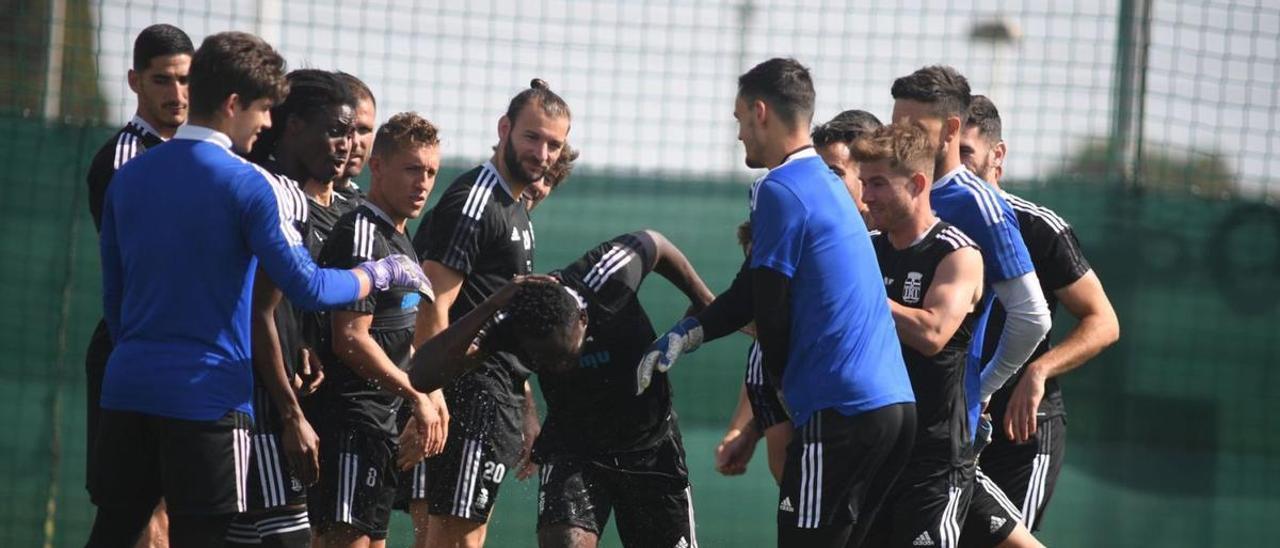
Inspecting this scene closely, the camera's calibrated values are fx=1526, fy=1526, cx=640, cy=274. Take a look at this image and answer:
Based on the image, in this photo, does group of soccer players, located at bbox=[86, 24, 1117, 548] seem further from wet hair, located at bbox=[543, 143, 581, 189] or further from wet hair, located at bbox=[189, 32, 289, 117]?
wet hair, located at bbox=[543, 143, 581, 189]

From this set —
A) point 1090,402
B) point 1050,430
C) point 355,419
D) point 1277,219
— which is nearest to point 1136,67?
point 1277,219

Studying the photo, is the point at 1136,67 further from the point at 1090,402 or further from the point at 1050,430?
the point at 1050,430

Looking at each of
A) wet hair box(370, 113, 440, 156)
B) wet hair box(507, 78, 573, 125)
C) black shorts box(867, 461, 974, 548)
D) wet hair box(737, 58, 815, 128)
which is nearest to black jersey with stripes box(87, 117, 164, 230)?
wet hair box(370, 113, 440, 156)

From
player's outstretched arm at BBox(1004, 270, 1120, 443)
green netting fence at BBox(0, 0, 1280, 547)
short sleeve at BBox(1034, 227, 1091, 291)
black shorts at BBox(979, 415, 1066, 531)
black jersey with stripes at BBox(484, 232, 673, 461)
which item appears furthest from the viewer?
green netting fence at BBox(0, 0, 1280, 547)

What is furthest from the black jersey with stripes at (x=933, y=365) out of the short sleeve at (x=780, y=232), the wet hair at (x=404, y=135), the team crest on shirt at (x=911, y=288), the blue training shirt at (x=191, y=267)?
the blue training shirt at (x=191, y=267)

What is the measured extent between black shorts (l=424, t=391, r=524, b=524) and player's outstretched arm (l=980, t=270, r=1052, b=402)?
6.48 feet

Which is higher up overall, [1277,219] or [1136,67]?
[1136,67]

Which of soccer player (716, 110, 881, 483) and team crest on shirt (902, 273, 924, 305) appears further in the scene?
soccer player (716, 110, 881, 483)

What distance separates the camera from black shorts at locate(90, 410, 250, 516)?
4516 mm

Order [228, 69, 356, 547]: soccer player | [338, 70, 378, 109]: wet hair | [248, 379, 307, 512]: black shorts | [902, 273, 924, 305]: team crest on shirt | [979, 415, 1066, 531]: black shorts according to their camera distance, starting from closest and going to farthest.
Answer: [228, 69, 356, 547]: soccer player < [248, 379, 307, 512]: black shorts < [902, 273, 924, 305]: team crest on shirt < [338, 70, 378, 109]: wet hair < [979, 415, 1066, 531]: black shorts

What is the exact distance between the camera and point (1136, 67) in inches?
341

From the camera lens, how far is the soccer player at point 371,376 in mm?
5352

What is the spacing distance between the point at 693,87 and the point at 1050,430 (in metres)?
3.50

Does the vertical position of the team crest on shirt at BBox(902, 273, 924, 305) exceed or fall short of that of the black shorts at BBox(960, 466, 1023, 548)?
it exceeds it
